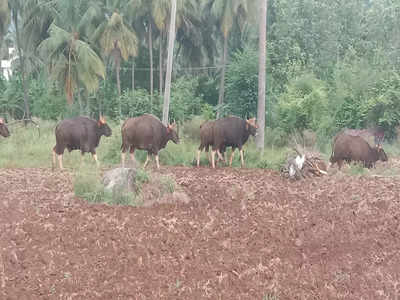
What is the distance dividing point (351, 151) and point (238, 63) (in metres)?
9.89

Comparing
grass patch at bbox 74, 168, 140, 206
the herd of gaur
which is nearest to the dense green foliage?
the herd of gaur

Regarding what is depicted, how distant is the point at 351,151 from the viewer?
51.8ft

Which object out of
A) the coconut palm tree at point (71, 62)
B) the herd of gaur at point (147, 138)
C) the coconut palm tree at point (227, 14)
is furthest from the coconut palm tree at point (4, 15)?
the herd of gaur at point (147, 138)

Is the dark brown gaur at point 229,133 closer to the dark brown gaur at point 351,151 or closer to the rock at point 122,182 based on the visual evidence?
the dark brown gaur at point 351,151

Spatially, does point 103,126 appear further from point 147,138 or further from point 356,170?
point 356,170

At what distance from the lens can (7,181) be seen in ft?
45.0

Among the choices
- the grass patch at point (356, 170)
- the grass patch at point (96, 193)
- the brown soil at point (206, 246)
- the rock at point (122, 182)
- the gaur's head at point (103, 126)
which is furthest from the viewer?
the gaur's head at point (103, 126)

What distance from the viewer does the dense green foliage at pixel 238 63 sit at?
24109 mm

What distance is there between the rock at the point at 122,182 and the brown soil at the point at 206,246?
620 mm

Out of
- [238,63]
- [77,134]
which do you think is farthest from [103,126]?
[238,63]

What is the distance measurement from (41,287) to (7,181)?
785cm

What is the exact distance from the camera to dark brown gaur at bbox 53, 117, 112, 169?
51.5 ft

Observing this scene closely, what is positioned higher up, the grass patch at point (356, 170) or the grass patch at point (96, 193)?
the grass patch at point (96, 193)

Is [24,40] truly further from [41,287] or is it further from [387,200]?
[41,287]
